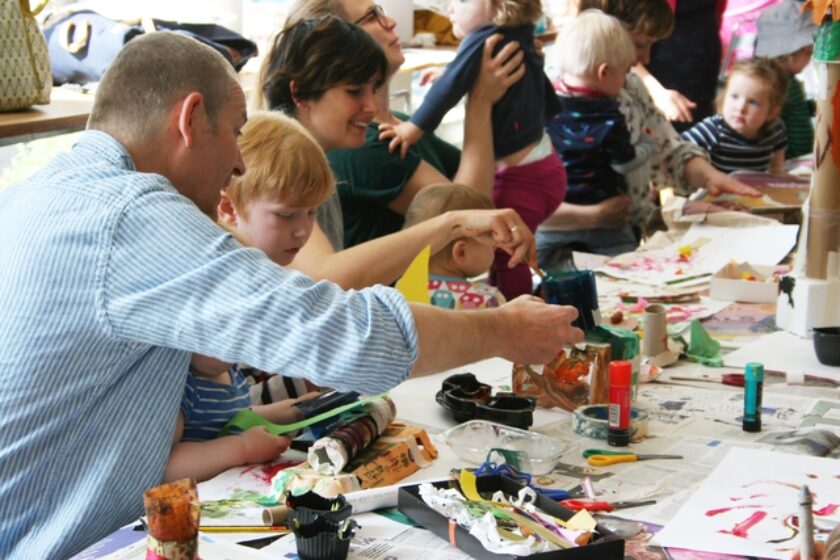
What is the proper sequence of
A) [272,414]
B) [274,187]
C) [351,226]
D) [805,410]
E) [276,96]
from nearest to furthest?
1. [272,414]
2. [805,410]
3. [274,187]
4. [276,96]
5. [351,226]

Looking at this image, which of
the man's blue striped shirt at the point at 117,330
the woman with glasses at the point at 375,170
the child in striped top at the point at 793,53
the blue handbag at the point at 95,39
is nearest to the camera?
the man's blue striped shirt at the point at 117,330

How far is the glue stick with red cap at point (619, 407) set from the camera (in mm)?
1818

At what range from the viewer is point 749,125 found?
4535 millimetres

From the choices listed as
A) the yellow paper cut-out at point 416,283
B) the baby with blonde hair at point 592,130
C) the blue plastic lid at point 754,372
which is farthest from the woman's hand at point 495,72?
the blue plastic lid at point 754,372

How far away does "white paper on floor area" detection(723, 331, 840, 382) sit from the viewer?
225cm

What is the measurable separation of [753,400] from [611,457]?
30 cm

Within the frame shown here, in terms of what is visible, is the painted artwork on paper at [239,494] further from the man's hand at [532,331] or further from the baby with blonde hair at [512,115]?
the baby with blonde hair at [512,115]

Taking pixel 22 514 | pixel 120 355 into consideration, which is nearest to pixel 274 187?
pixel 120 355

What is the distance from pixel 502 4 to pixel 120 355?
A: 2203 mm

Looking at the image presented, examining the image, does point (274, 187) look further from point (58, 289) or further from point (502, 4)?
point (502, 4)

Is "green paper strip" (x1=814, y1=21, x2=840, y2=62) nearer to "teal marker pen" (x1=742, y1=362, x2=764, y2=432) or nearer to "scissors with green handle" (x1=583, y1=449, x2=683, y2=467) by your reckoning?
"teal marker pen" (x1=742, y1=362, x2=764, y2=432)

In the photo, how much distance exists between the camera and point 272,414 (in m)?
1.89

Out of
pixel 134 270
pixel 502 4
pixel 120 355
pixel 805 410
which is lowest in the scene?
pixel 805 410

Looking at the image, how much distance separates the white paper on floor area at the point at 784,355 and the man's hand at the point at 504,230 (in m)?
0.46
